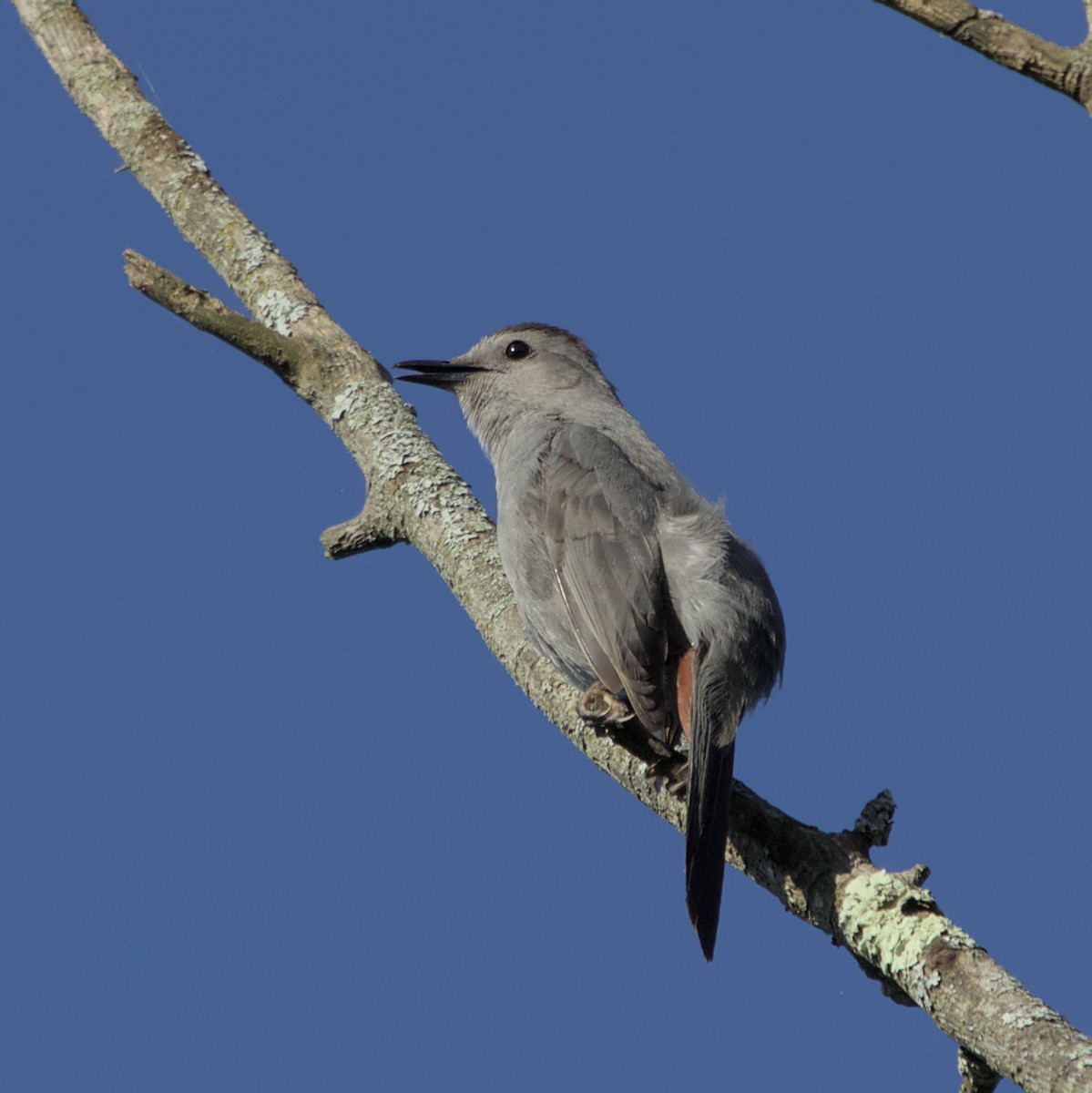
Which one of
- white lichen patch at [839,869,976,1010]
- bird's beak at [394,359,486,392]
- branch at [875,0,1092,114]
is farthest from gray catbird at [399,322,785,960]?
branch at [875,0,1092,114]

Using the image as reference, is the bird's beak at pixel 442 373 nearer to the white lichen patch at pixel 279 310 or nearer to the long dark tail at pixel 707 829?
the white lichen patch at pixel 279 310

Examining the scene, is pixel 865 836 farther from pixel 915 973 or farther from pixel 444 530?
pixel 444 530

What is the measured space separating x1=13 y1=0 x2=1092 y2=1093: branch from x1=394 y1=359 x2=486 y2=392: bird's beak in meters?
0.88

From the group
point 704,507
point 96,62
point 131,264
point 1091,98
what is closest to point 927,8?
point 1091,98

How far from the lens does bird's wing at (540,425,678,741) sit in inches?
170

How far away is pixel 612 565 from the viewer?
4688 mm

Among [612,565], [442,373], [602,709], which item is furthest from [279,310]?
[602,709]

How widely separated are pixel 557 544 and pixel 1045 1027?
8.44 ft

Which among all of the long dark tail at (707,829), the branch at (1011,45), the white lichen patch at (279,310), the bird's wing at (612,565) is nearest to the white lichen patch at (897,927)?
the long dark tail at (707,829)

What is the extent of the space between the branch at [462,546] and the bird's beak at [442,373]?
0.88 metres

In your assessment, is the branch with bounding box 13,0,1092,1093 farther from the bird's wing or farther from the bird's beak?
the bird's beak

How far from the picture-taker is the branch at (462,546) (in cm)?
289

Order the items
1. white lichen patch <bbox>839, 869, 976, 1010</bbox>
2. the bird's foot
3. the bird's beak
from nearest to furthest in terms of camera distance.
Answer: white lichen patch <bbox>839, 869, 976, 1010</bbox> → the bird's foot → the bird's beak

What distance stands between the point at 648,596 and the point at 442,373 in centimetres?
226
